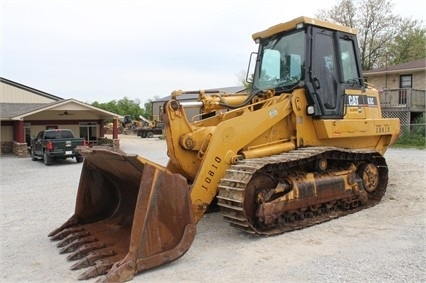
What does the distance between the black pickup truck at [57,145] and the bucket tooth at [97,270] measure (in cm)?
1322

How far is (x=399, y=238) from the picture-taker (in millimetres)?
5434

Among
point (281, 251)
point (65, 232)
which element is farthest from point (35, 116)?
point (281, 251)

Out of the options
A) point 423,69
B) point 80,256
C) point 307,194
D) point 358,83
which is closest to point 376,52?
point 423,69

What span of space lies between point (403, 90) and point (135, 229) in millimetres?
22347

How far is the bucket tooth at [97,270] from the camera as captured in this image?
4.20 meters

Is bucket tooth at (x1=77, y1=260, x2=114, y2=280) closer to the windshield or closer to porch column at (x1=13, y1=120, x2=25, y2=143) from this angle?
the windshield

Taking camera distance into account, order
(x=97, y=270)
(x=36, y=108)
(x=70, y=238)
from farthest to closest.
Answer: (x=36, y=108) < (x=70, y=238) < (x=97, y=270)

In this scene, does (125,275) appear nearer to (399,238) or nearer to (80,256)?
(80,256)

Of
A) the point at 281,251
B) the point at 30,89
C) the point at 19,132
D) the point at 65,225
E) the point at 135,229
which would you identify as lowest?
the point at 281,251

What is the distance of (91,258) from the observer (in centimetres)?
460

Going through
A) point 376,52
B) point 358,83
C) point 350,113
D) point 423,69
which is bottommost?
point 350,113

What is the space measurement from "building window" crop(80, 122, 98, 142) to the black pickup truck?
25.8 ft

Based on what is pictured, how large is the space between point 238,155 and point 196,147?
2.02 feet

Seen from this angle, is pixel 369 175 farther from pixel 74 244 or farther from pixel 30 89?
pixel 30 89
